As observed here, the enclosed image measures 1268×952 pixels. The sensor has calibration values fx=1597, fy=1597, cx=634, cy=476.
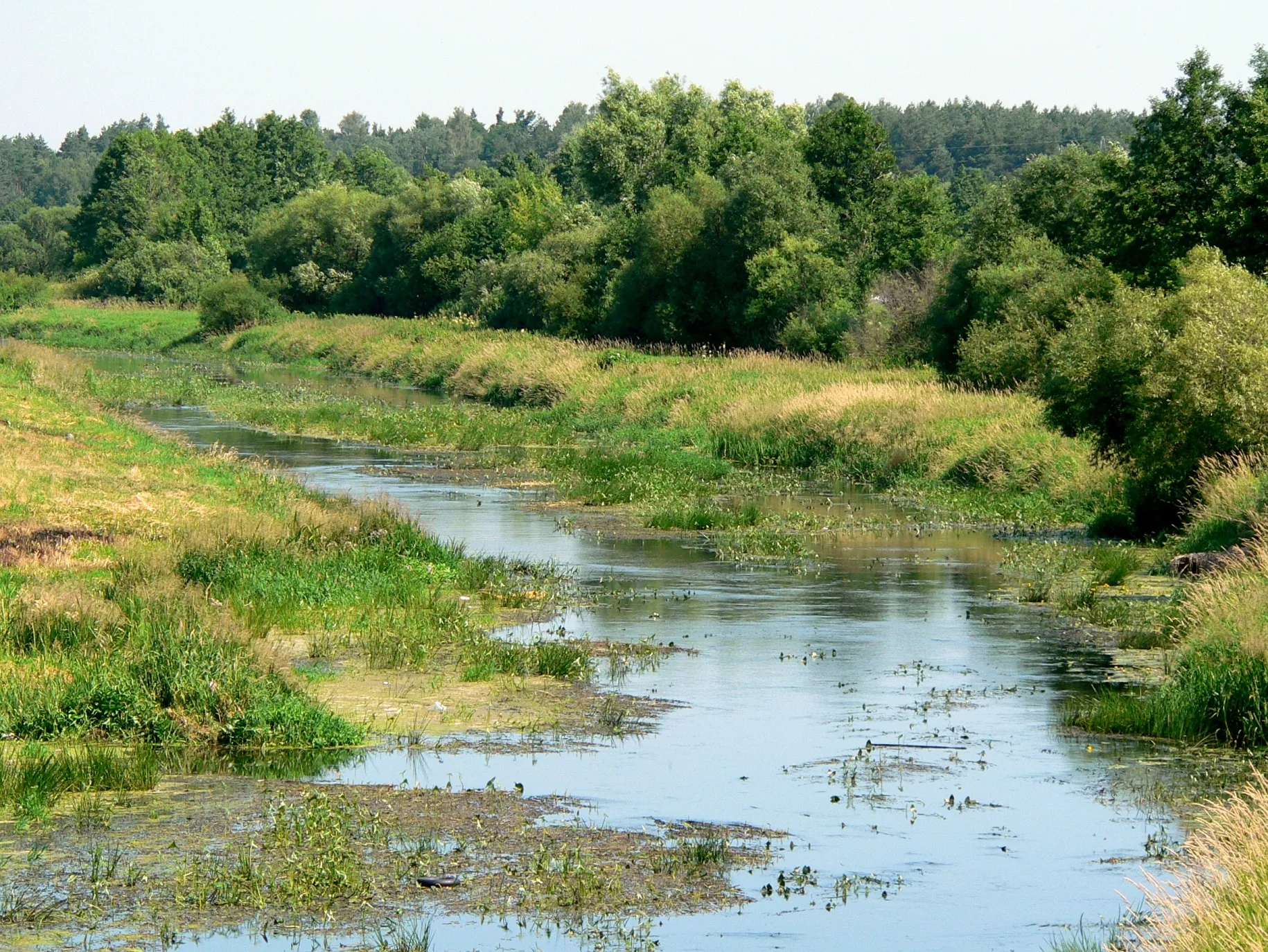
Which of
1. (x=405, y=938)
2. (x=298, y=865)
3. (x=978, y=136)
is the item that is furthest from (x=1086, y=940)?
(x=978, y=136)

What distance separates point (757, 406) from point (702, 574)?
17459 mm

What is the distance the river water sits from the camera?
410 inches

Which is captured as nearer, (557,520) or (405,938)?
(405,938)

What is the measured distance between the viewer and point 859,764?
14.0 m

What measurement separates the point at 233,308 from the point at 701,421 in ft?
169

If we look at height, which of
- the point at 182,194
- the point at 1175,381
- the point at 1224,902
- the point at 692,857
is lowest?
the point at 692,857

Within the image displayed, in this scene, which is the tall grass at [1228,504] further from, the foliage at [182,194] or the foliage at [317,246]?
the foliage at [182,194]

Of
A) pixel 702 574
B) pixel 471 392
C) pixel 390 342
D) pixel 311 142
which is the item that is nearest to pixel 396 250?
pixel 390 342

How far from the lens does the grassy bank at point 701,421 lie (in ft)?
106

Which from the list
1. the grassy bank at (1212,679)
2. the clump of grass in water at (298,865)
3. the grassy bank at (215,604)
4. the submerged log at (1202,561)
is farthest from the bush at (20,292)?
the clump of grass in water at (298,865)

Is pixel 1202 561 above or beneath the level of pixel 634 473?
above

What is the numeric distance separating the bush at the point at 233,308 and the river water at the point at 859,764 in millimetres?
66635

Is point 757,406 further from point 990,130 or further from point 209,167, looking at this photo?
point 990,130

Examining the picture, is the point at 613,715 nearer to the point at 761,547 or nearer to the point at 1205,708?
the point at 1205,708
